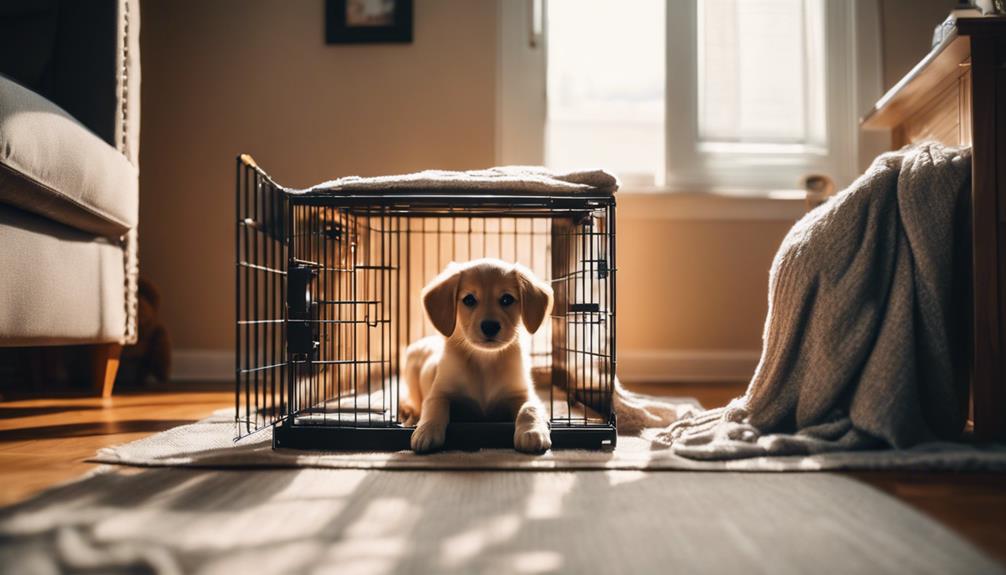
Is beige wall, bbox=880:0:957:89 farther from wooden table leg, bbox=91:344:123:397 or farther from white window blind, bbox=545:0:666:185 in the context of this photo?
wooden table leg, bbox=91:344:123:397

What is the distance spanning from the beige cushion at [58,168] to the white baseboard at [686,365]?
7.24 ft

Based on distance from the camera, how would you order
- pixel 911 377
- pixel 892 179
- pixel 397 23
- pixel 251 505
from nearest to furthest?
pixel 251 505, pixel 911 377, pixel 892 179, pixel 397 23

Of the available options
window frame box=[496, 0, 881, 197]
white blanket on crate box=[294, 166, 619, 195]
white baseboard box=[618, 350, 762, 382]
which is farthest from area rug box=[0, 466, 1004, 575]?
window frame box=[496, 0, 881, 197]

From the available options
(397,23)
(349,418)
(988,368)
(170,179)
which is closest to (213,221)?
(170,179)

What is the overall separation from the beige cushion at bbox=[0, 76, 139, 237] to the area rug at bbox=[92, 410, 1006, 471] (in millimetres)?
744

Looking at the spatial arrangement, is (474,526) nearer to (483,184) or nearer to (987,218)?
(483,184)

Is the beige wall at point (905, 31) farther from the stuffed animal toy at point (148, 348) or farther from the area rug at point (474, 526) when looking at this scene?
the stuffed animal toy at point (148, 348)

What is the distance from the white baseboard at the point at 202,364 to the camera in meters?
3.52

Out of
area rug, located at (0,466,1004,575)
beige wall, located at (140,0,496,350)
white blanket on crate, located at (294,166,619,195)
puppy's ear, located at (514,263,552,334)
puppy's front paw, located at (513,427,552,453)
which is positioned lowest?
area rug, located at (0,466,1004,575)

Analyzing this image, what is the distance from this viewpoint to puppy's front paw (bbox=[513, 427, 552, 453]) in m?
1.61

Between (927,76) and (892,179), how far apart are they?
457mm

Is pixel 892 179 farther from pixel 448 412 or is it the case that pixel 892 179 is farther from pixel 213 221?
pixel 213 221

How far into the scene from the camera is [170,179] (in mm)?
3562

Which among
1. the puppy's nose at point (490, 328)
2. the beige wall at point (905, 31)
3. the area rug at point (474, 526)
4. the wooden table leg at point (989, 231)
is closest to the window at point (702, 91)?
the beige wall at point (905, 31)
